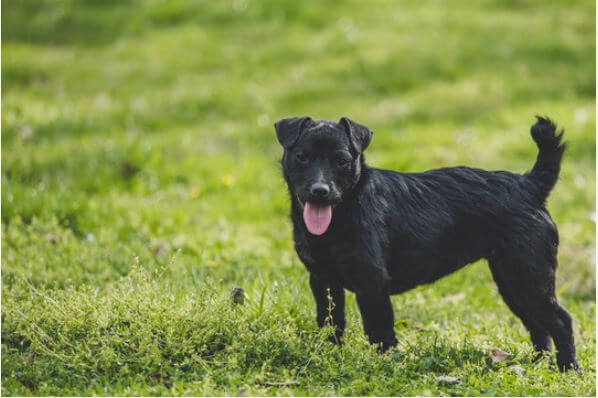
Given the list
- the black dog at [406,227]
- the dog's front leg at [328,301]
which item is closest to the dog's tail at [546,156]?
the black dog at [406,227]

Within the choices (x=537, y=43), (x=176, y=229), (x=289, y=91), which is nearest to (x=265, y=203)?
(x=176, y=229)

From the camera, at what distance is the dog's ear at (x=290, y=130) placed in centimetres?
496

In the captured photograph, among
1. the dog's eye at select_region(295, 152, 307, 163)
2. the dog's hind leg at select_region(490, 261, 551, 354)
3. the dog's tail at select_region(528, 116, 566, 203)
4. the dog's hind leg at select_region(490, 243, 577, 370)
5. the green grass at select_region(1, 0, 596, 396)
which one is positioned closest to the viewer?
the green grass at select_region(1, 0, 596, 396)

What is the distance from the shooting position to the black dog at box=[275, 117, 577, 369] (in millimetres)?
4840

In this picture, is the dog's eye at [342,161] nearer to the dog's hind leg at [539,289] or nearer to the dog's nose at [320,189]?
the dog's nose at [320,189]

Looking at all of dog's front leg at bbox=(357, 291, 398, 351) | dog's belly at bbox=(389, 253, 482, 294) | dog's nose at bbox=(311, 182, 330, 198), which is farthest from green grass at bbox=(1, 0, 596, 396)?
dog's nose at bbox=(311, 182, 330, 198)

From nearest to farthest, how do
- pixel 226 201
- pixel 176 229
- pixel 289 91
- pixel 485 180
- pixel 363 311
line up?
pixel 363 311, pixel 485 180, pixel 176 229, pixel 226 201, pixel 289 91

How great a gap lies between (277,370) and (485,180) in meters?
1.92

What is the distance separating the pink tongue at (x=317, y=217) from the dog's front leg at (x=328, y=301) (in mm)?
404

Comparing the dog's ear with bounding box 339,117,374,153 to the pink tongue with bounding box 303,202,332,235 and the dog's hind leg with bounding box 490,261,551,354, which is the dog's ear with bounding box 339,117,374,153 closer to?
the pink tongue with bounding box 303,202,332,235

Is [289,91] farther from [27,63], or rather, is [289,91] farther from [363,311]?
[363,311]

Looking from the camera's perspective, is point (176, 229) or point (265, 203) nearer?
point (176, 229)

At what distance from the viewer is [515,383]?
179 inches

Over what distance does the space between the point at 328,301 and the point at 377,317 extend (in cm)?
41
